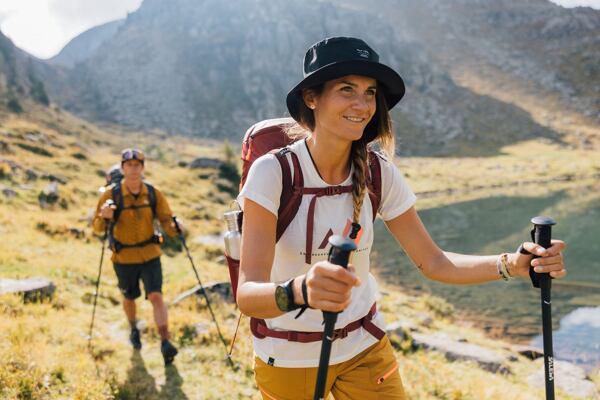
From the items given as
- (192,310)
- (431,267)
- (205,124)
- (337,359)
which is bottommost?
(192,310)

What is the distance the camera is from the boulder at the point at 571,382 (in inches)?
323

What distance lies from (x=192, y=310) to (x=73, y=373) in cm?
375

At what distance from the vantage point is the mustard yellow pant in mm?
3129

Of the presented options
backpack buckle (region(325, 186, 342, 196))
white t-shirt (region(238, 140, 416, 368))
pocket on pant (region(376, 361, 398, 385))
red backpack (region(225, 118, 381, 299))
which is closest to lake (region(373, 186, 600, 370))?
pocket on pant (region(376, 361, 398, 385))

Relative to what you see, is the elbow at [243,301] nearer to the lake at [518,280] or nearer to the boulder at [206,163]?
the lake at [518,280]

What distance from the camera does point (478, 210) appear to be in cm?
4172

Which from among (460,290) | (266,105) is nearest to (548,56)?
(266,105)

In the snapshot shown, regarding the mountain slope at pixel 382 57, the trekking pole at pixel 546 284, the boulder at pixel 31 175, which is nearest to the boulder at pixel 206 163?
the boulder at pixel 31 175

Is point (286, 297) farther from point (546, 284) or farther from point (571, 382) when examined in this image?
point (571, 382)

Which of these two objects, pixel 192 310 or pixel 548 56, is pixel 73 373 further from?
pixel 548 56

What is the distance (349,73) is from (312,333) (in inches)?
63.9

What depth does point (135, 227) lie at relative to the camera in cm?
793

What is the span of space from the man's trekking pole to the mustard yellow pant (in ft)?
2.18

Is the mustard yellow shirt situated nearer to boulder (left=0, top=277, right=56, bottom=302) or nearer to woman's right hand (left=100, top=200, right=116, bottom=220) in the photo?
woman's right hand (left=100, top=200, right=116, bottom=220)
